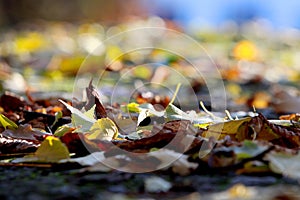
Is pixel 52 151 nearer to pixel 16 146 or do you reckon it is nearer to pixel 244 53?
pixel 16 146

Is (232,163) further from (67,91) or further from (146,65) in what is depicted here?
(146,65)

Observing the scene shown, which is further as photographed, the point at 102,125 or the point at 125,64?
the point at 125,64

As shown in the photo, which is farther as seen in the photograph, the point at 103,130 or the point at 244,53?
the point at 244,53

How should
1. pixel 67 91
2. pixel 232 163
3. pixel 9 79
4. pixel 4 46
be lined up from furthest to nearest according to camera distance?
1. pixel 4 46
2. pixel 9 79
3. pixel 67 91
4. pixel 232 163

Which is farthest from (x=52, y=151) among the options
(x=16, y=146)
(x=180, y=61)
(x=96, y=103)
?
(x=180, y=61)

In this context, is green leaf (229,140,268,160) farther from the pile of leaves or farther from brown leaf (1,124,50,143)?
brown leaf (1,124,50,143)

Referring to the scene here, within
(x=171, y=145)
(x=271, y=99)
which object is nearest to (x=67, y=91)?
(x=271, y=99)

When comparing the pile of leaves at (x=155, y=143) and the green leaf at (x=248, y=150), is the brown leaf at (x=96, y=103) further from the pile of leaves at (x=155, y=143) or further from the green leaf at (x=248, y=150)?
the green leaf at (x=248, y=150)

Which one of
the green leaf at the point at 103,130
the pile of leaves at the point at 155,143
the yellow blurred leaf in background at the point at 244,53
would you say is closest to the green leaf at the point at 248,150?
the pile of leaves at the point at 155,143
